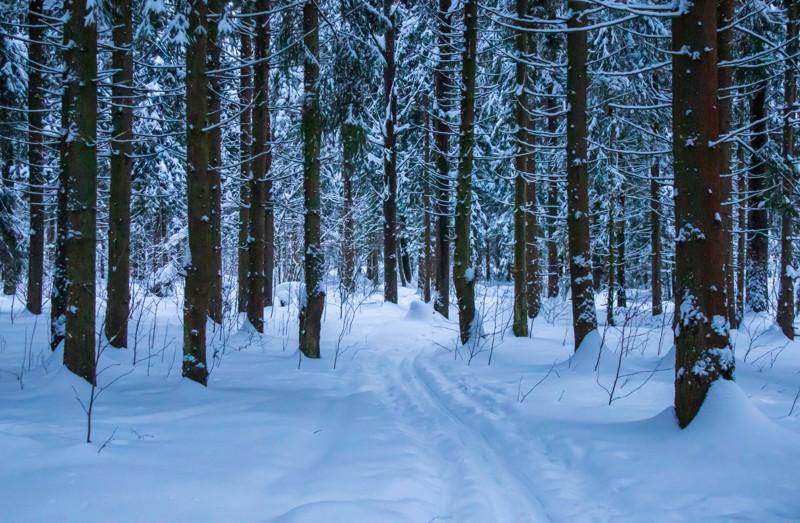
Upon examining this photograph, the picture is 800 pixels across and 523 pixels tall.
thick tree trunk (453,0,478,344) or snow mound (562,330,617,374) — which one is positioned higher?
thick tree trunk (453,0,478,344)

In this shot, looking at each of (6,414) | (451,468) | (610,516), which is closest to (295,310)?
(6,414)

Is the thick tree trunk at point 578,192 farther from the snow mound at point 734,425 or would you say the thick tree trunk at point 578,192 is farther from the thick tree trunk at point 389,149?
the thick tree trunk at point 389,149

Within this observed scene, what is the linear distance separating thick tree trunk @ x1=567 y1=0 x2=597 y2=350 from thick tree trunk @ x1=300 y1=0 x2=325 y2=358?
14.0 feet

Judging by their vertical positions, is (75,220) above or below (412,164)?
below

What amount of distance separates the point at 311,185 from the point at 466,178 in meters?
3.41

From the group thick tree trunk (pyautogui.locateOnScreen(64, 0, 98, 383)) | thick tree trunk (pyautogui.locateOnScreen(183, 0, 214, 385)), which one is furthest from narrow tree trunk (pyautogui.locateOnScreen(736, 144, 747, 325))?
thick tree trunk (pyautogui.locateOnScreen(64, 0, 98, 383))

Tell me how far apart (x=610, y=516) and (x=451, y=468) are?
1.33 meters

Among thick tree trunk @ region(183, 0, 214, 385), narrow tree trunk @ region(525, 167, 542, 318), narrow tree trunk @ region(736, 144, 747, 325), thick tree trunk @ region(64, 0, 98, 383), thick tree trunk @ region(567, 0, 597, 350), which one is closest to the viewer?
thick tree trunk @ region(64, 0, 98, 383)

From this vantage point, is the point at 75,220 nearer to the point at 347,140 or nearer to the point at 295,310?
the point at 347,140

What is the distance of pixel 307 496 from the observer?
3.42 metres

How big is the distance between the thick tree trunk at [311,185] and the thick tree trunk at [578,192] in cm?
427

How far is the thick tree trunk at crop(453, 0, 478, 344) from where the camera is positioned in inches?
387

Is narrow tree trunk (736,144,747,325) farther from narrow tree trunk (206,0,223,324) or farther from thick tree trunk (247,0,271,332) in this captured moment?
narrow tree trunk (206,0,223,324)

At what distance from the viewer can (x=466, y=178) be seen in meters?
10.0
